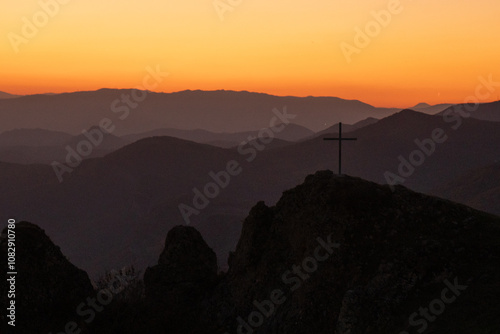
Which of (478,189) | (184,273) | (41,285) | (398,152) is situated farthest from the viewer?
(398,152)

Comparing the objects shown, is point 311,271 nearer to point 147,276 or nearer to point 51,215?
point 147,276

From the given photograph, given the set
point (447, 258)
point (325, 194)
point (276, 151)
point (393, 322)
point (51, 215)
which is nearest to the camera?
point (393, 322)

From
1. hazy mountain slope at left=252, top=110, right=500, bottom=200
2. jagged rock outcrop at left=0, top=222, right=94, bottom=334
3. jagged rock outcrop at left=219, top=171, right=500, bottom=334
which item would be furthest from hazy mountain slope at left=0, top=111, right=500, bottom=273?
jagged rock outcrop at left=219, top=171, right=500, bottom=334

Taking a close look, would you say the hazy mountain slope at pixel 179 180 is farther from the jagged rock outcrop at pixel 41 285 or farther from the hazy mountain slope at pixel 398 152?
the jagged rock outcrop at pixel 41 285

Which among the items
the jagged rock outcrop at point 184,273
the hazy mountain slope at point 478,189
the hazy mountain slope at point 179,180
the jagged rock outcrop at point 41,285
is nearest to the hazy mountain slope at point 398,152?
the hazy mountain slope at point 179,180

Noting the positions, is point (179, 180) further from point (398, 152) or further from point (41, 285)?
point (41, 285)

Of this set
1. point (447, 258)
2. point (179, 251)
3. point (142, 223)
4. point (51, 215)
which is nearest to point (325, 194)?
point (447, 258)

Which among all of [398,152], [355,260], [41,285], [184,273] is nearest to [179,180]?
[398,152]

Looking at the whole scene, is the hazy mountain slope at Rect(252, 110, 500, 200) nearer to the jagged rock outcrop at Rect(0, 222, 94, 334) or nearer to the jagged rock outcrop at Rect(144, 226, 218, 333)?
the jagged rock outcrop at Rect(144, 226, 218, 333)
